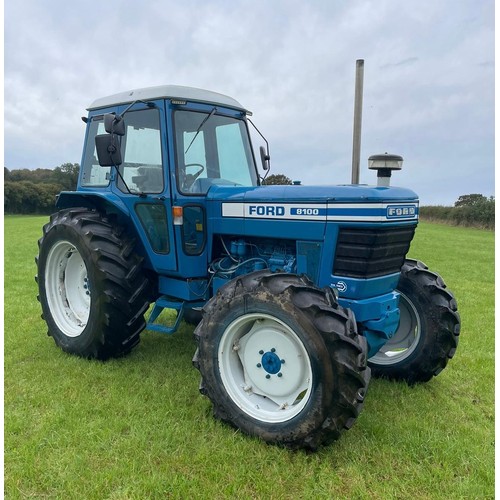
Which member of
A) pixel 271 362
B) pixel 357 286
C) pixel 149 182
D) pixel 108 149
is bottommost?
pixel 271 362

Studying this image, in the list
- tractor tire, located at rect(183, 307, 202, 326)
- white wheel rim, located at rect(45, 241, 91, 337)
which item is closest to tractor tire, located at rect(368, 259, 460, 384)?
tractor tire, located at rect(183, 307, 202, 326)

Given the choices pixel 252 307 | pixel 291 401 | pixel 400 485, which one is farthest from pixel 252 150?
pixel 400 485

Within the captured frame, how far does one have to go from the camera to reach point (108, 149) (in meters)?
3.81

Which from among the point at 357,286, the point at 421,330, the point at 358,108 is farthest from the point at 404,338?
the point at 358,108

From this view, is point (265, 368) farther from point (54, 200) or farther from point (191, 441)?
point (54, 200)

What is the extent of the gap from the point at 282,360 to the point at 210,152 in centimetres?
220

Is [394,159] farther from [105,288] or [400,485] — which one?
[105,288]

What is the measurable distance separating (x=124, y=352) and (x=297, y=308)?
7.51 feet

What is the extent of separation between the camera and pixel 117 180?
4.55 m

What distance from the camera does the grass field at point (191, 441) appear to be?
8.94 feet

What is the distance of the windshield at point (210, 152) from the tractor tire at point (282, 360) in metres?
1.33

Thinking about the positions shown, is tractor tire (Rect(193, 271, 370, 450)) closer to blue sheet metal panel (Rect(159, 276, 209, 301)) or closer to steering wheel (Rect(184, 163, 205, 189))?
blue sheet metal panel (Rect(159, 276, 209, 301))

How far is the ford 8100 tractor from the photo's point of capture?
3.06m

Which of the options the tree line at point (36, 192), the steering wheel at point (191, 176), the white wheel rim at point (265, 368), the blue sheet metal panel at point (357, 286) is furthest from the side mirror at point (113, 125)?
the tree line at point (36, 192)
